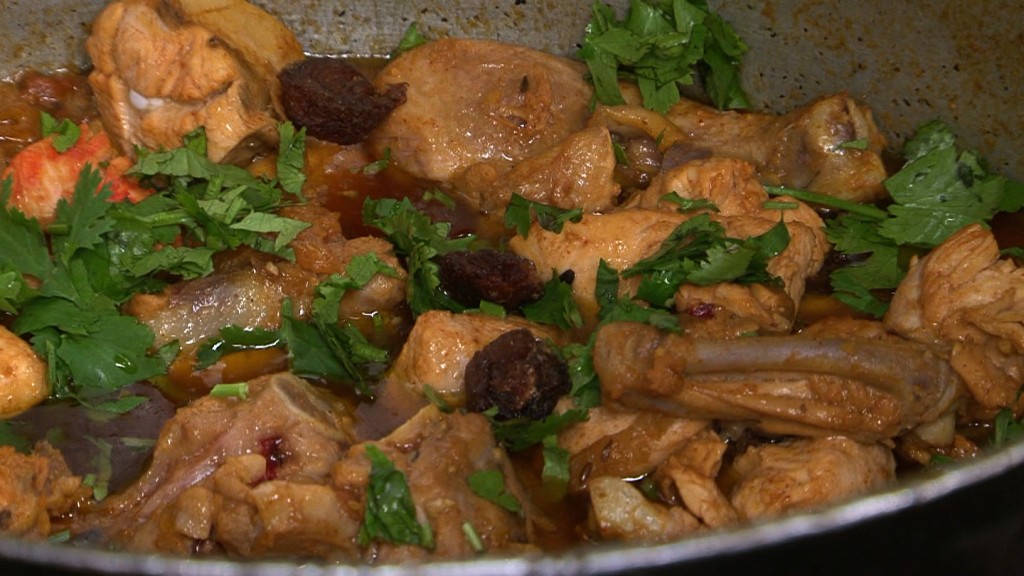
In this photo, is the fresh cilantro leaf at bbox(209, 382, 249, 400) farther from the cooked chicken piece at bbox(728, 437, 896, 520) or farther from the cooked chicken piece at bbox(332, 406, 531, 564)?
the cooked chicken piece at bbox(728, 437, 896, 520)

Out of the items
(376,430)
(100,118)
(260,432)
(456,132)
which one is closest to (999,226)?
(456,132)

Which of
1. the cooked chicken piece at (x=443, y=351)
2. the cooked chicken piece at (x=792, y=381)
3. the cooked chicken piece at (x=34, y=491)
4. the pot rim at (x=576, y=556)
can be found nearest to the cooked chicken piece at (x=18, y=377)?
the cooked chicken piece at (x=34, y=491)

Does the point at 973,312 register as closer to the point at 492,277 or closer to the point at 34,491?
the point at 492,277

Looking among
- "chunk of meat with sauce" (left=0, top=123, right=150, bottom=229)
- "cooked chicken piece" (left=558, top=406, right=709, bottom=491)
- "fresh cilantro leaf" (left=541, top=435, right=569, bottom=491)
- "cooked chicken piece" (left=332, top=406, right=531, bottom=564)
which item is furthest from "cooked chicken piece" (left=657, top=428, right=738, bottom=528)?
"chunk of meat with sauce" (left=0, top=123, right=150, bottom=229)

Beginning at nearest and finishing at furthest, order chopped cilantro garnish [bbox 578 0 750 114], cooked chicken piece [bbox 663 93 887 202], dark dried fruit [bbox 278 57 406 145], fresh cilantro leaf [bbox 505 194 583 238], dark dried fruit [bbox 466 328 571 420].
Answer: dark dried fruit [bbox 466 328 571 420], fresh cilantro leaf [bbox 505 194 583 238], cooked chicken piece [bbox 663 93 887 202], dark dried fruit [bbox 278 57 406 145], chopped cilantro garnish [bbox 578 0 750 114]

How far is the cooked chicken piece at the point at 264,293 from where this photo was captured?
2760mm

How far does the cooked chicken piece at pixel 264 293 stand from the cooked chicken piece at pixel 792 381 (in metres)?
0.71

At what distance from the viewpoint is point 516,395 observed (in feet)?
7.91

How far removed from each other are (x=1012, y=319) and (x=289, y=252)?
1.67m

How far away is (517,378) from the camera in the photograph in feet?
7.92

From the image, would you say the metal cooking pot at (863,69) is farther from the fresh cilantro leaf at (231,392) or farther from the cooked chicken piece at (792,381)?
the fresh cilantro leaf at (231,392)

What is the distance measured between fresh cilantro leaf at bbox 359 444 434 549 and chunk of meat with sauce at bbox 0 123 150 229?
Result: 1180 mm

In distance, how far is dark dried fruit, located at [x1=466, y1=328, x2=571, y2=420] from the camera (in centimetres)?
242

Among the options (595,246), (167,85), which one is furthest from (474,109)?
(167,85)
